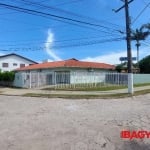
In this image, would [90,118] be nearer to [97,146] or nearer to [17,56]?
[97,146]

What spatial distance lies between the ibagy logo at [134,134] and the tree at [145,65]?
3808cm

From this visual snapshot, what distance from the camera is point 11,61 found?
176ft

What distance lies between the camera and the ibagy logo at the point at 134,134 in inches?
277

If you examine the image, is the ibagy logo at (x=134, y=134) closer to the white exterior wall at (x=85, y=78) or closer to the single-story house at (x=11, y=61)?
the white exterior wall at (x=85, y=78)

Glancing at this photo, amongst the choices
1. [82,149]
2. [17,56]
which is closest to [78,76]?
[82,149]

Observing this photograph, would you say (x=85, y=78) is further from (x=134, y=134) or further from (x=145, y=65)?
(x=134, y=134)

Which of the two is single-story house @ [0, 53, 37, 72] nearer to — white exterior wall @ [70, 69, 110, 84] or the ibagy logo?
white exterior wall @ [70, 69, 110, 84]

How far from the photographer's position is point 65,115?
10461 mm

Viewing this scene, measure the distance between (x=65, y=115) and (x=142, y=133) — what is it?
3.80 m

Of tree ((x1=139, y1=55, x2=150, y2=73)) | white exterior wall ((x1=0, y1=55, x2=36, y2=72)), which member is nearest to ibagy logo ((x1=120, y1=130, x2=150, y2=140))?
tree ((x1=139, y1=55, x2=150, y2=73))

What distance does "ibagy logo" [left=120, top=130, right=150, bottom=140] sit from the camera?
7.03m

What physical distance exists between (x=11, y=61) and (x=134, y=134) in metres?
48.6

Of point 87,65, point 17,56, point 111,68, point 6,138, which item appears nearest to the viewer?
point 6,138

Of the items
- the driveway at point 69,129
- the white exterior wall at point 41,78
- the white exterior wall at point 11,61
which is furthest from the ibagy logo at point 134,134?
the white exterior wall at point 11,61
